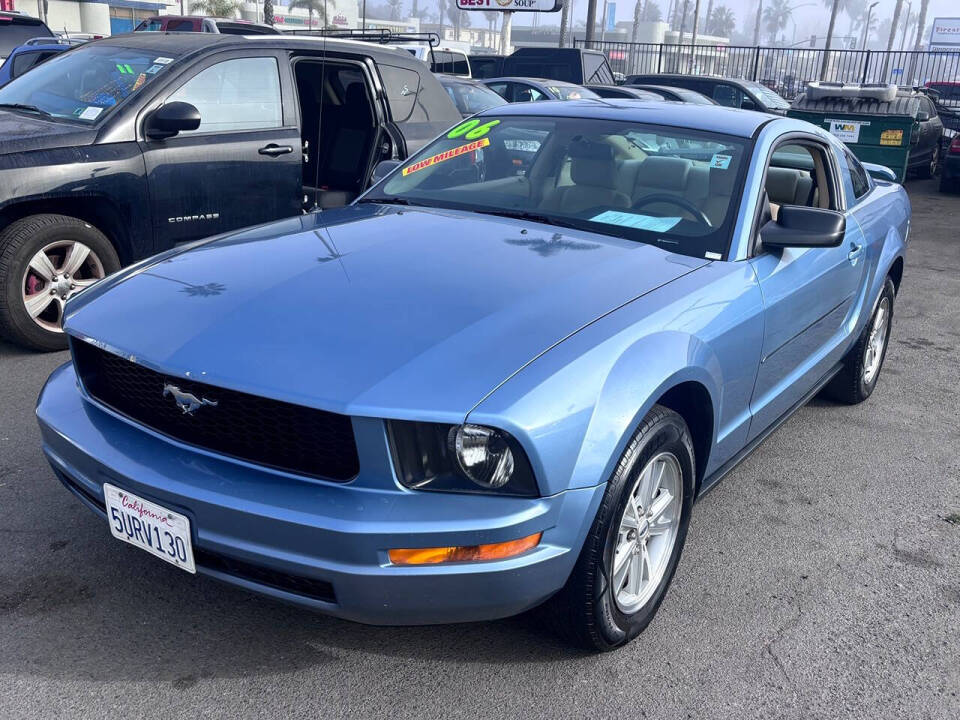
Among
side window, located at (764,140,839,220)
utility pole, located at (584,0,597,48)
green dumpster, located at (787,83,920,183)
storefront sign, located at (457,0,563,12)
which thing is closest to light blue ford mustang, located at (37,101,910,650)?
side window, located at (764,140,839,220)

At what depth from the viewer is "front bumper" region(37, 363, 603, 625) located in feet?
7.27

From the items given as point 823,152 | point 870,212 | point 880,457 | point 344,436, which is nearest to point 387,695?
point 344,436

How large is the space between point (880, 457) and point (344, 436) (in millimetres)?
3075

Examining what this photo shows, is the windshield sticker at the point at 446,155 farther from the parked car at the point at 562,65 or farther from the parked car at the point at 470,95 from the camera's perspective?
the parked car at the point at 562,65

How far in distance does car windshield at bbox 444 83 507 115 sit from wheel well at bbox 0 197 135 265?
5.40 meters

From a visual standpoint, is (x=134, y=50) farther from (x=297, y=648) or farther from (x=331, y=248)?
(x=297, y=648)

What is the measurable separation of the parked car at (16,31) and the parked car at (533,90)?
21.5 ft

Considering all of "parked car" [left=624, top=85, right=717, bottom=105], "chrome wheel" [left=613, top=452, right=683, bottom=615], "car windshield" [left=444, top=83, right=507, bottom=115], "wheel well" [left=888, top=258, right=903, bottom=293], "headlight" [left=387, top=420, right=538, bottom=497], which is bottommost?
"chrome wheel" [left=613, top=452, right=683, bottom=615]

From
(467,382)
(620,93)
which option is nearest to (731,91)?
(620,93)

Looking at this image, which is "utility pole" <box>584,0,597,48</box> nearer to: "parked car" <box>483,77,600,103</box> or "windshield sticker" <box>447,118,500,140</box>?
"parked car" <box>483,77,600,103</box>

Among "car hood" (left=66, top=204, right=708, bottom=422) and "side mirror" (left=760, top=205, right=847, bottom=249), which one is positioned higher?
"side mirror" (left=760, top=205, right=847, bottom=249)

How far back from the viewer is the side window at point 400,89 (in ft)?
21.2

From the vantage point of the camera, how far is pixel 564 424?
2303mm

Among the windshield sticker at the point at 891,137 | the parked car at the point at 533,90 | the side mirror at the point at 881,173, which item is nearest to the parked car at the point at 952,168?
the windshield sticker at the point at 891,137
